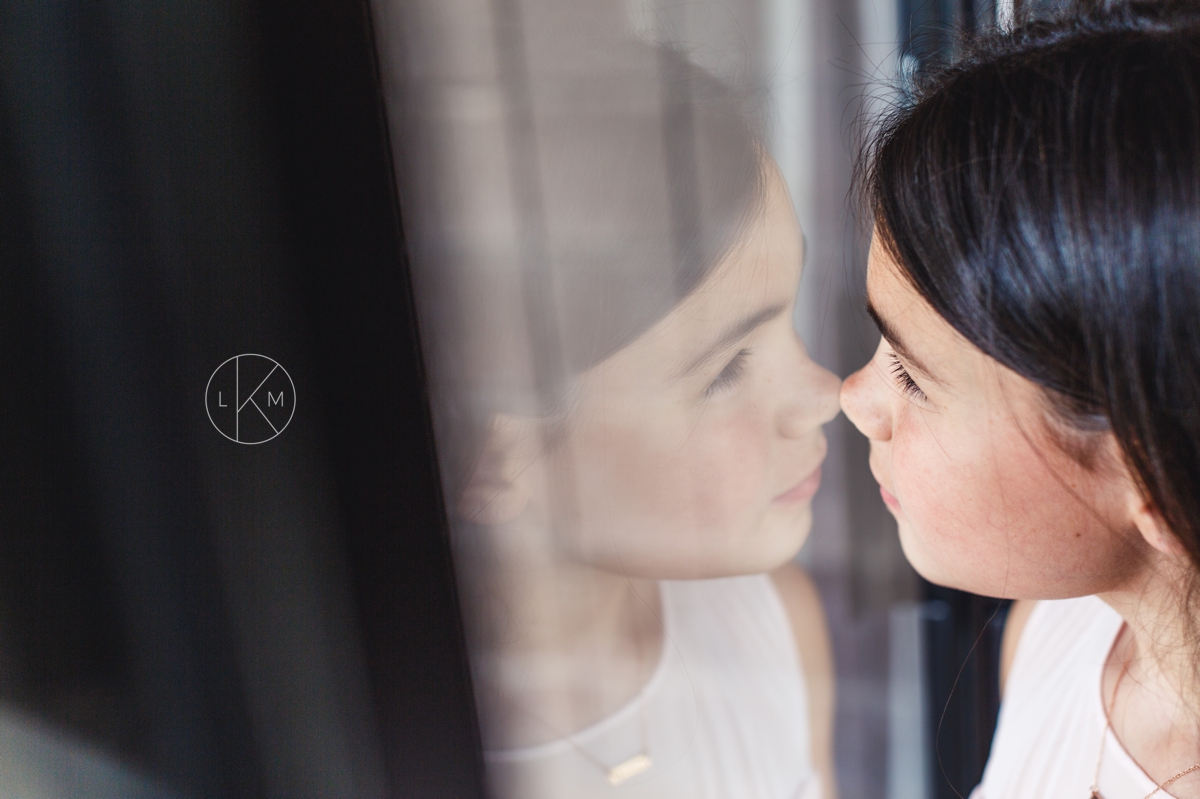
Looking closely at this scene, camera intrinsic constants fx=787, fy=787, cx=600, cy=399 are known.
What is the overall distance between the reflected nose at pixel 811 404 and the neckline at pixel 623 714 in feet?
0.61

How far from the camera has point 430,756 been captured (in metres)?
0.60

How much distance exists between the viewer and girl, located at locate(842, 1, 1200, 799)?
46cm

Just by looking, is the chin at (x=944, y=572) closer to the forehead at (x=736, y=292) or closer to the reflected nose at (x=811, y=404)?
the reflected nose at (x=811, y=404)

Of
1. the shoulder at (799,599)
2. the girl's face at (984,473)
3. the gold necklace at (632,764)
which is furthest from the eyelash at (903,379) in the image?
the gold necklace at (632,764)

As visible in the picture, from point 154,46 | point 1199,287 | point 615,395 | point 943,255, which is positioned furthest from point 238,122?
point 1199,287

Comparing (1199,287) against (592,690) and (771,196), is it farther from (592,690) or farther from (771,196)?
(592,690)

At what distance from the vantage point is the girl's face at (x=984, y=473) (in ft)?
1.74

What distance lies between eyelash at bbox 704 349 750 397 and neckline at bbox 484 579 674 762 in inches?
7.2

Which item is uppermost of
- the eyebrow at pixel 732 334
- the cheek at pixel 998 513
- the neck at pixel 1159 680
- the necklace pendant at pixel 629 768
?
the eyebrow at pixel 732 334

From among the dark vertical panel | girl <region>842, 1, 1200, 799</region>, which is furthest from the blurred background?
girl <region>842, 1, 1200, 799</region>

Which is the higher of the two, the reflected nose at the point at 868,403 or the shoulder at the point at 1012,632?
the reflected nose at the point at 868,403

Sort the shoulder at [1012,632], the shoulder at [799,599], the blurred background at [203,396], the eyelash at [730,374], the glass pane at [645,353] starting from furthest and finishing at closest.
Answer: the shoulder at [1012,632] < the shoulder at [799,599] < the eyelash at [730,374] < the glass pane at [645,353] < the blurred background at [203,396]

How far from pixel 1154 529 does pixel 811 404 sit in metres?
0.28

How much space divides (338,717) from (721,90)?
0.56 meters
